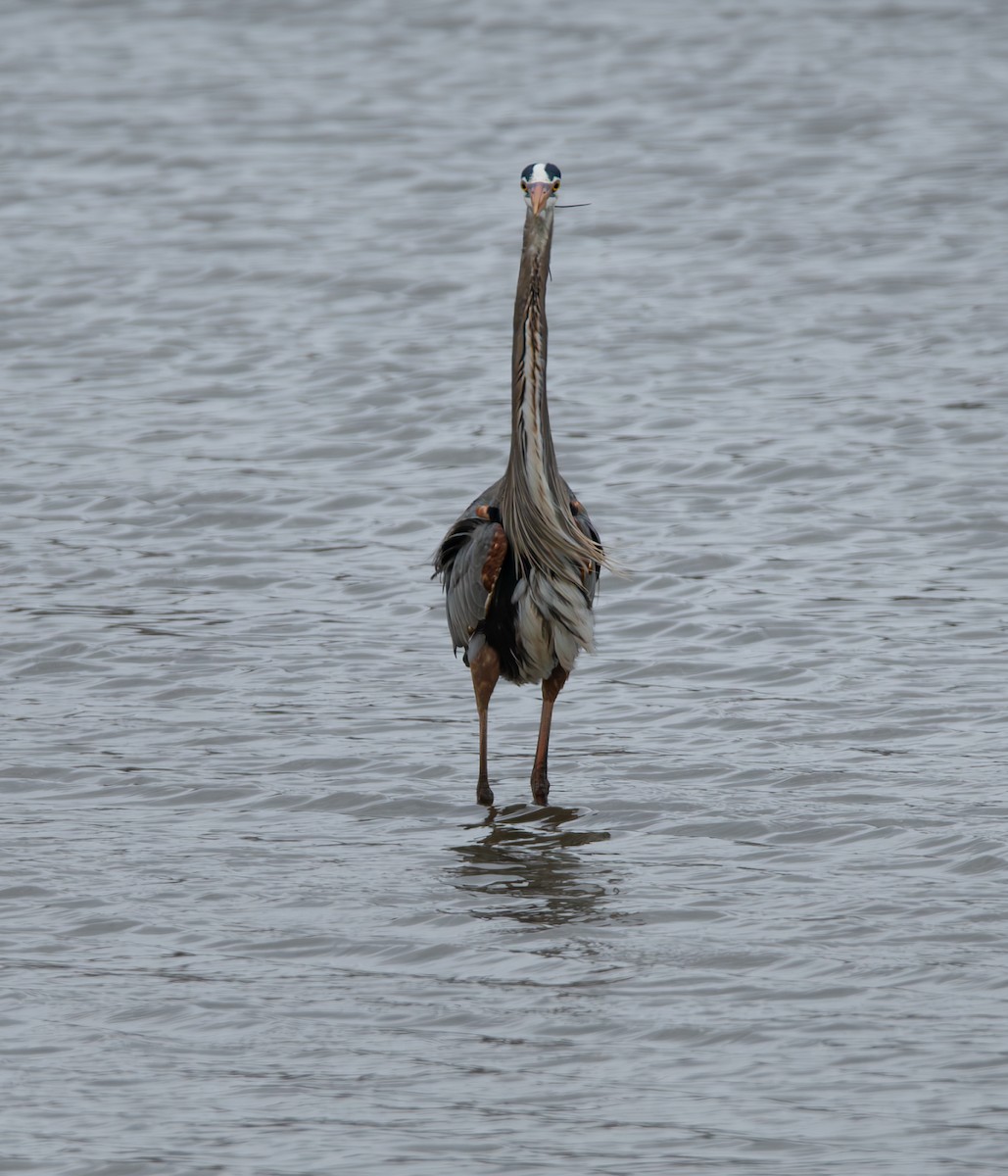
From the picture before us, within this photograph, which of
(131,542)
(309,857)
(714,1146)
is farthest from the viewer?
(131,542)

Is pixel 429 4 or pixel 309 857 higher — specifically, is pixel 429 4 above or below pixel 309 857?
above

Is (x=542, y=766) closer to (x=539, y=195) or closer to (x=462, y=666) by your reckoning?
(x=462, y=666)

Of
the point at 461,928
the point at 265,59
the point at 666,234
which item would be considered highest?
the point at 265,59

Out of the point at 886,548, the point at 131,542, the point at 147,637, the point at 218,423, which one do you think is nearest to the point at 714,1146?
the point at 147,637

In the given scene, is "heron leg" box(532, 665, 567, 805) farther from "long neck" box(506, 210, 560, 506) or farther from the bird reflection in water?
"long neck" box(506, 210, 560, 506)

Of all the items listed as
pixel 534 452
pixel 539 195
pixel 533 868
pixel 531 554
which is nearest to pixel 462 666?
pixel 531 554

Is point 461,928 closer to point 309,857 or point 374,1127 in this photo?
point 309,857

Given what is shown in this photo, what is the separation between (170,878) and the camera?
7738 mm

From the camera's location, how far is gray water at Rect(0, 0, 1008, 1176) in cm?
610

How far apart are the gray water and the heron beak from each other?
8.21 feet

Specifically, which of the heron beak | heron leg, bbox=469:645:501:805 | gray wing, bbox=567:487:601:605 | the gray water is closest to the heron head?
the heron beak

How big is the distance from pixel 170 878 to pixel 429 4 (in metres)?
24.2

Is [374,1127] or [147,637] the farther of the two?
[147,637]

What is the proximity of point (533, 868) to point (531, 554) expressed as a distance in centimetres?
137
